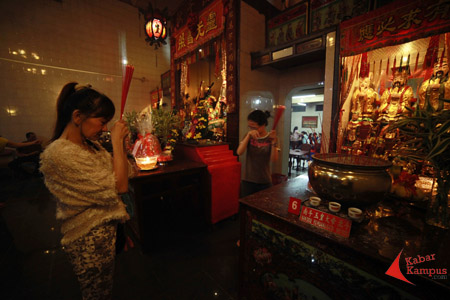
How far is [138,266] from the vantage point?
2.09 m

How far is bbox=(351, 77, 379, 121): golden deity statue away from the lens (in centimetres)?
239

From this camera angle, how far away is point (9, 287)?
1.80m

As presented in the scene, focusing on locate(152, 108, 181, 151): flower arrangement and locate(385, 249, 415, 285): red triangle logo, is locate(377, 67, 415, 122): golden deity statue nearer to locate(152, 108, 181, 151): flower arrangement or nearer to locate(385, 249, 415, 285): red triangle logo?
locate(385, 249, 415, 285): red triangle logo

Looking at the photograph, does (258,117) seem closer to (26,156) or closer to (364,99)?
(364,99)

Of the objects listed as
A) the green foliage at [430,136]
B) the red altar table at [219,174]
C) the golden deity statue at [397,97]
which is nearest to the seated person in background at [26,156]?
the red altar table at [219,174]

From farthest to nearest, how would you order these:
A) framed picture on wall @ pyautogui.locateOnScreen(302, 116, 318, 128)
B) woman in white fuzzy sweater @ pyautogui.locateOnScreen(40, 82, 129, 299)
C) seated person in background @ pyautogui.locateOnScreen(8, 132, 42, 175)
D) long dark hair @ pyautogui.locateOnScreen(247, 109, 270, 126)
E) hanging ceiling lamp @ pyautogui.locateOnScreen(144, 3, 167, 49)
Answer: framed picture on wall @ pyautogui.locateOnScreen(302, 116, 318, 128)
seated person in background @ pyautogui.locateOnScreen(8, 132, 42, 175)
hanging ceiling lamp @ pyautogui.locateOnScreen(144, 3, 167, 49)
long dark hair @ pyautogui.locateOnScreen(247, 109, 270, 126)
woman in white fuzzy sweater @ pyautogui.locateOnScreen(40, 82, 129, 299)

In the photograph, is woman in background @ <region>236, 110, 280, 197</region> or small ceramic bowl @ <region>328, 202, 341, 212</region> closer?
small ceramic bowl @ <region>328, 202, 341, 212</region>

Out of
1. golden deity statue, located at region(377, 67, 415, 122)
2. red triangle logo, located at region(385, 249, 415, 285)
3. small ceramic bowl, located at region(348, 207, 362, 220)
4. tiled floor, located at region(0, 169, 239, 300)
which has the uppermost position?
golden deity statue, located at region(377, 67, 415, 122)

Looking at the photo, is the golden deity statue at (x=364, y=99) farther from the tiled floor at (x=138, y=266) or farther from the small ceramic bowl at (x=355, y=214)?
the tiled floor at (x=138, y=266)

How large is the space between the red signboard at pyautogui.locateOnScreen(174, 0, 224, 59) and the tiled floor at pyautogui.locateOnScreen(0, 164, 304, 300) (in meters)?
3.78

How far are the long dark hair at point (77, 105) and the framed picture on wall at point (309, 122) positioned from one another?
41.0 ft

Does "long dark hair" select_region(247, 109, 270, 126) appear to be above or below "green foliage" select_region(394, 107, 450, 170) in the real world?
above

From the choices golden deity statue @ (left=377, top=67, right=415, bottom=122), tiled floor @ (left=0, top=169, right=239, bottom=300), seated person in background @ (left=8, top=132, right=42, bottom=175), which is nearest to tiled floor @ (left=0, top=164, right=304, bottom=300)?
tiled floor @ (left=0, top=169, right=239, bottom=300)

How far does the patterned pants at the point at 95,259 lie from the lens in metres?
1.11
